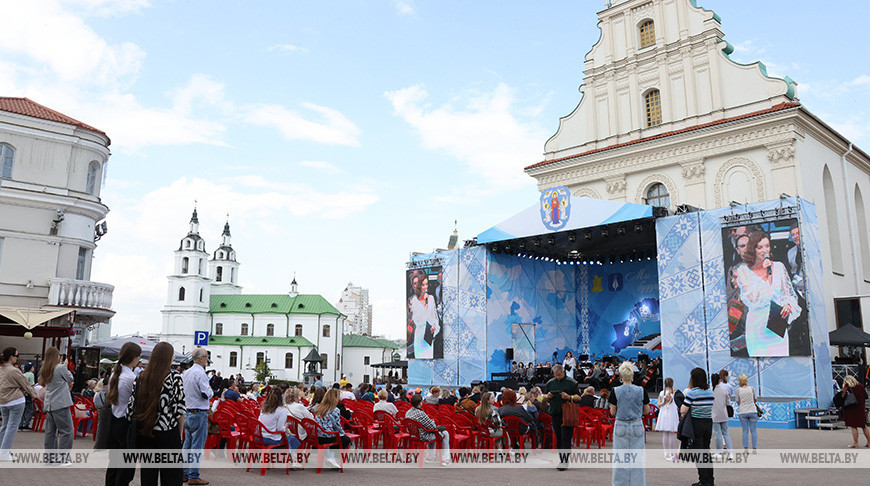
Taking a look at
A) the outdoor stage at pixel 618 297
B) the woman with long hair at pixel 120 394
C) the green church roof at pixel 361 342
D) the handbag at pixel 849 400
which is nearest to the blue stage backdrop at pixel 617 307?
the outdoor stage at pixel 618 297

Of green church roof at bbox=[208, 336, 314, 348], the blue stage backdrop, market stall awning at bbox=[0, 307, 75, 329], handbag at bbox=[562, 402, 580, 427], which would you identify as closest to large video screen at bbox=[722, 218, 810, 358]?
the blue stage backdrop

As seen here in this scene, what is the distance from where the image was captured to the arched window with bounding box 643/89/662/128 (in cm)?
2556

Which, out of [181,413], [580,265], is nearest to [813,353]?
[580,265]

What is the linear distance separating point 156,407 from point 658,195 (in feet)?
76.9

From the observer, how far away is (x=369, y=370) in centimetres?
7462

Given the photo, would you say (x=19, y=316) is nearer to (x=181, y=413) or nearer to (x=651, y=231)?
(x=181, y=413)

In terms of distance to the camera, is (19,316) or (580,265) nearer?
(19,316)

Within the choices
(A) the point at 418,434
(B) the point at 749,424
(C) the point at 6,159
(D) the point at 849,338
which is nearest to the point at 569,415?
(A) the point at 418,434

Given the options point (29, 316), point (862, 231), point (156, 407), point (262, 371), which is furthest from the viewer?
point (262, 371)

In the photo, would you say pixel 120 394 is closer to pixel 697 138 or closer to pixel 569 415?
pixel 569 415

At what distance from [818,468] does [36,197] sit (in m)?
23.5

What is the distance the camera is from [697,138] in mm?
23422

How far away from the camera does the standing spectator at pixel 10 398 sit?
7.24 metres

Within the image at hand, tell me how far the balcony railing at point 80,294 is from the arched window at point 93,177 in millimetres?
3524
